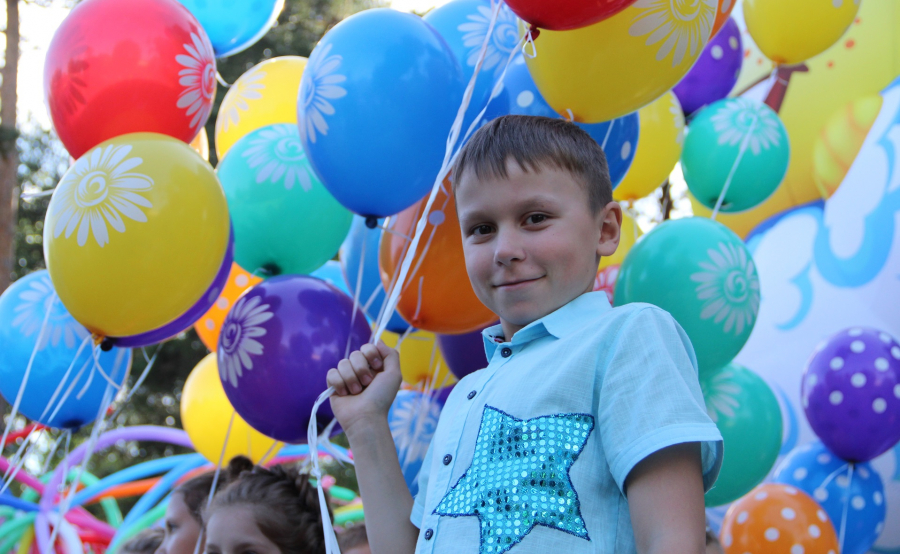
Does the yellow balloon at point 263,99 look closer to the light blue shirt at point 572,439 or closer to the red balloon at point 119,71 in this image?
the red balloon at point 119,71

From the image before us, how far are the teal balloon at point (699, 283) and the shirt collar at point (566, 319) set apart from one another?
121 cm

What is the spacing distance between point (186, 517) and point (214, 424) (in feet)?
1.62

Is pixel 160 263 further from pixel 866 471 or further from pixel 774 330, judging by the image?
A: pixel 774 330

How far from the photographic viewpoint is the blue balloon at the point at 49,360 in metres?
2.56

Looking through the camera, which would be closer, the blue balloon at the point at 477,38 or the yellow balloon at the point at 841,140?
the blue balloon at the point at 477,38

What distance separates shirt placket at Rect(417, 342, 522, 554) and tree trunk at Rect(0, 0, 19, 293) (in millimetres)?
5689

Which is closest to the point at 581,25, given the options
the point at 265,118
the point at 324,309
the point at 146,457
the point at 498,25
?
the point at 498,25

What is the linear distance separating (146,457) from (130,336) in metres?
8.29

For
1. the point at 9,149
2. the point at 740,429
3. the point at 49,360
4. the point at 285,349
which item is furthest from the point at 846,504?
the point at 9,149

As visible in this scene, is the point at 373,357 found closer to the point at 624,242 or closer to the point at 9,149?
the point at 624,242

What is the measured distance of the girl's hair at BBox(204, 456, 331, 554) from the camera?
217cm

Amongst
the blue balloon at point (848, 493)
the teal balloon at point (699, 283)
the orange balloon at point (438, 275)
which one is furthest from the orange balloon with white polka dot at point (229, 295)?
the blue balloon at point (848, 493)

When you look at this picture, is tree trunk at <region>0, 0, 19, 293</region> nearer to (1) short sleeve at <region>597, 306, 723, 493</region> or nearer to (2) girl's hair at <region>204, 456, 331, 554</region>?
(2) girl's hair at <region>204, 456, 331, 554</region>

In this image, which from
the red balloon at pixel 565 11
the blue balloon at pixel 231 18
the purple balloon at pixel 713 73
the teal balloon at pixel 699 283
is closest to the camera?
the red balloon at pixel 565 11
